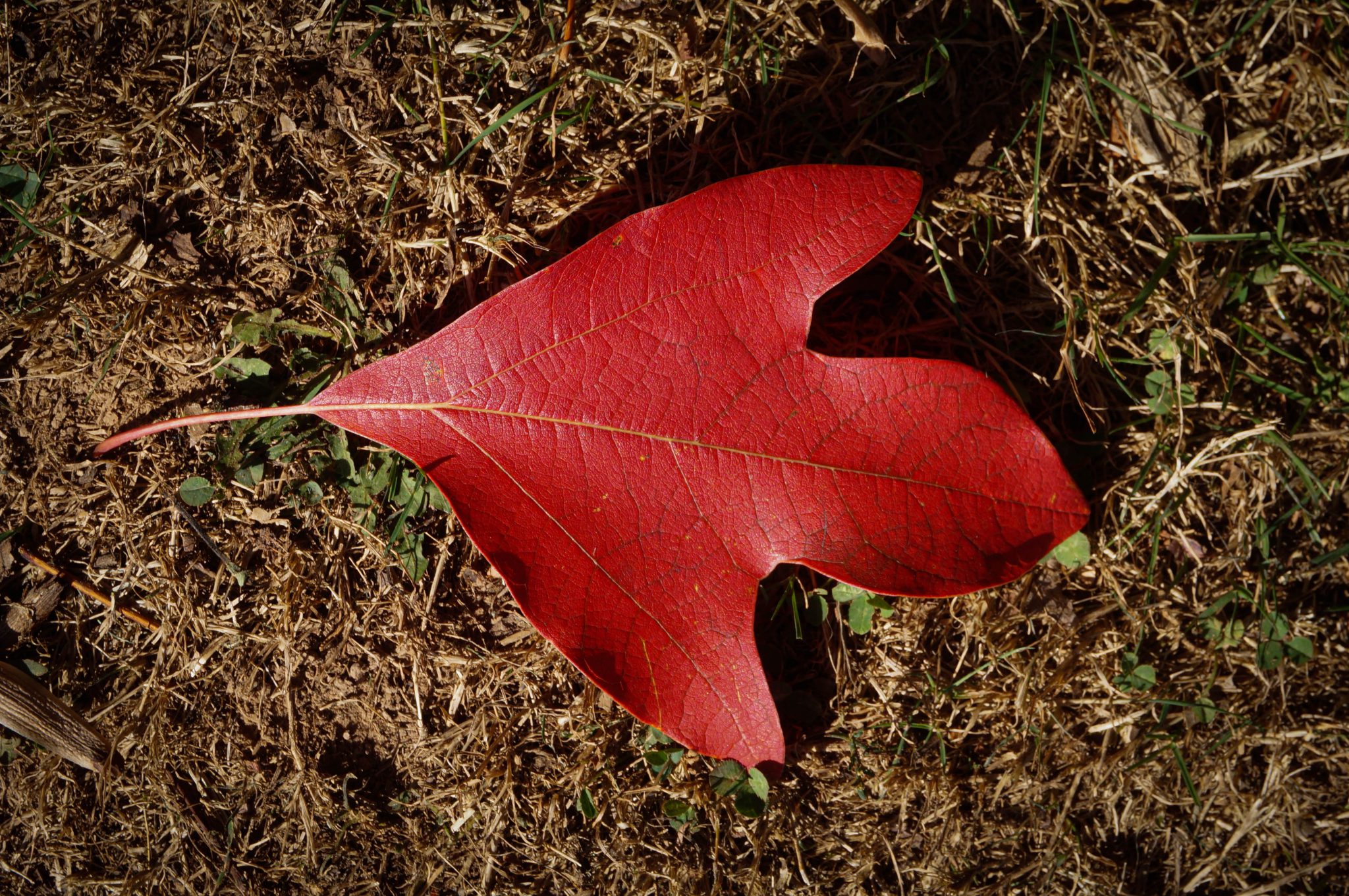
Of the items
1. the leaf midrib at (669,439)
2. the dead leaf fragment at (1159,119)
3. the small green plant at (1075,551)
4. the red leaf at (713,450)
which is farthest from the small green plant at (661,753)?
the dead leaf fragment at (1159,119)

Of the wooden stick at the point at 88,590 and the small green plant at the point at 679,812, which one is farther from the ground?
the wooden stick at the point at 88,590

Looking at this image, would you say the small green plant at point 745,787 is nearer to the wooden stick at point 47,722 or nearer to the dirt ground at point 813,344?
the dirt ground at point 813,344

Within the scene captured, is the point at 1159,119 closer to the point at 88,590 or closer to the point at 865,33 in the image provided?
the point at 865,33

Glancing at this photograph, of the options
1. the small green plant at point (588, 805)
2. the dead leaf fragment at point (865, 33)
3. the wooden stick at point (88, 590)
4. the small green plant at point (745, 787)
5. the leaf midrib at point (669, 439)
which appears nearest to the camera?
the leaf midrib at point (669, 439)

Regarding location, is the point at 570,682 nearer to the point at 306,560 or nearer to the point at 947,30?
the point at 306,560

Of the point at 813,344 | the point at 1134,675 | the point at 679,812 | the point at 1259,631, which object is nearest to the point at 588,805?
the point at 679,812
